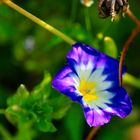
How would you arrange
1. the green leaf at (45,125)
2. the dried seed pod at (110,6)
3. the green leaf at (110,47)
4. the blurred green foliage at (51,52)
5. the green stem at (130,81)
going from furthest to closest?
the blurred green foliage at (51,52) → the green stem at (130,81) → the green leaf at (110,47) → the green leaf at (45,125) → the dried seed pod at (110,6)

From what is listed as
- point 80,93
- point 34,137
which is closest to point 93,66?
point 80,93

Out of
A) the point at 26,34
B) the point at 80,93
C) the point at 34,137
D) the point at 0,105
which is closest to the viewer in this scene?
the point at 80,93

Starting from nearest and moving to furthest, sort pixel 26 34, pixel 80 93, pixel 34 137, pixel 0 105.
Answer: pixel 80 93 → pixel 34 137 → pixel 0 105 → pixel 26 34

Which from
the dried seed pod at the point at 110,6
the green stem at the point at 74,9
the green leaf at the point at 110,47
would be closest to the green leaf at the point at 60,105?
the green leaf at the point at 110,47

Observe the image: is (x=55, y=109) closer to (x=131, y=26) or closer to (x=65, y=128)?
(x=65, y=128)

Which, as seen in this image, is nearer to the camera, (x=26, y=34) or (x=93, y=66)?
(x=93, y=66)

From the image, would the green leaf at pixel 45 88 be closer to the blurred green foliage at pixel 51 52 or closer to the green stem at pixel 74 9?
the blurred green foliage at pixel 51 52

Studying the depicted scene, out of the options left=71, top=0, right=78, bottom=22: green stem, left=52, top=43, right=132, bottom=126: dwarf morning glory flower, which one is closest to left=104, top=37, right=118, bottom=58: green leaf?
left=52, top=43, right=132, bottom=126: dwarf morning glory flower

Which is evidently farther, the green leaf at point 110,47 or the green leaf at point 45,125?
the green leaf at point 110,47
